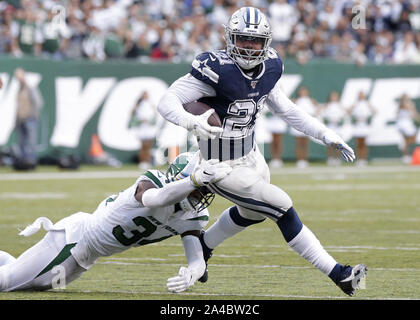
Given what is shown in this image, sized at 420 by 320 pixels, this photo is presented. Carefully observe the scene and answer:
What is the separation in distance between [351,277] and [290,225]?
458 mm

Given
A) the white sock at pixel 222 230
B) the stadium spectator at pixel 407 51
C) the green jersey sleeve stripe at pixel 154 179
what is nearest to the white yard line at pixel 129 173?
the stadium spectator at pixel 407 51

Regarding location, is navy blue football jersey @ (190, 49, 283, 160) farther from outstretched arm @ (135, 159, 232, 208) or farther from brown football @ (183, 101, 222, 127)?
outstretched arm @ (135, 159, 232, 208)

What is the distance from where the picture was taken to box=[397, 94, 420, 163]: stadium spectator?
19.1 m

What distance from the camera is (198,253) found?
579 cm

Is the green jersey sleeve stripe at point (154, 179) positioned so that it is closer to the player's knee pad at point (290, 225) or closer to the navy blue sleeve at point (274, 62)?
the player's knee pad at point (290, 225)

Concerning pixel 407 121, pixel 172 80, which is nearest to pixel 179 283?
pixel 172 80

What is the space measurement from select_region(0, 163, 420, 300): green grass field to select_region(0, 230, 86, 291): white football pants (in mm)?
80

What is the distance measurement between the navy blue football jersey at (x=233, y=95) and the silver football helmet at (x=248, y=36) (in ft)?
0.19

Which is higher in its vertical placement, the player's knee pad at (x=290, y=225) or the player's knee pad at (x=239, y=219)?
the player's knee pad at (x=290, y=225)

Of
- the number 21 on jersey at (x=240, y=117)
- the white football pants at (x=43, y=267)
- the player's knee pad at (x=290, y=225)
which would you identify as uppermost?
the number 21 on jersey at (x=240, y=117)

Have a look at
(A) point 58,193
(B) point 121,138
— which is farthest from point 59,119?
(A) point 58,193

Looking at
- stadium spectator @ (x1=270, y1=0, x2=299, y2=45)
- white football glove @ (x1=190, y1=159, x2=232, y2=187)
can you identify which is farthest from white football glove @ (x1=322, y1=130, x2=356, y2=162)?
stadium spectator @ (x1=270, y1=0, x2=299, y2=45)

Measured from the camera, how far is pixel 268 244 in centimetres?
830

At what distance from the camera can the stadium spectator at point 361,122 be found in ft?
62.2
